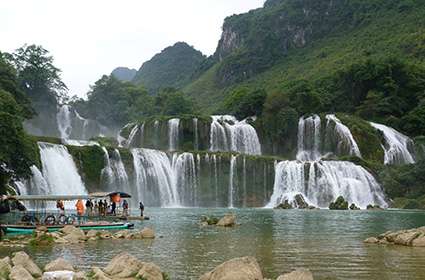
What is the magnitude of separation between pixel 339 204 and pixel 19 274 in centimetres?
4253

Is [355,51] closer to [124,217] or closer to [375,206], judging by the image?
[375,206]

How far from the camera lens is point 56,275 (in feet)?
42.0

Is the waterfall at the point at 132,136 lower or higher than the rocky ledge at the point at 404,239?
higher

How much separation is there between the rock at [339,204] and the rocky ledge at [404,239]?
29115mm

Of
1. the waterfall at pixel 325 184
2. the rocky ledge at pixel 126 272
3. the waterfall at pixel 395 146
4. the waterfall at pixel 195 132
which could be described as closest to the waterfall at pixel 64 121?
the waterfall at pixel 195 132

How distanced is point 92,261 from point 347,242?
10.2m

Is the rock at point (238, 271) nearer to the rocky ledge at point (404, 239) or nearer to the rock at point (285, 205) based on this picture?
the rocky ledge at point (404, 239)

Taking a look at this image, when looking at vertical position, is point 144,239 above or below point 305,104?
below

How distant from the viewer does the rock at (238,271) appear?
13.1 meters

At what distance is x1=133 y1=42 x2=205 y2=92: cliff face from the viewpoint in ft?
584

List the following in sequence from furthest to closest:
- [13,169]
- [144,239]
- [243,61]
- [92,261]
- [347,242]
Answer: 1. [243,61]
2. [13,169]
3. [144,239]
4. [347,242]
5. [92,261]

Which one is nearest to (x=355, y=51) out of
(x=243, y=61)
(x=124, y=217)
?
(x=243, y=61)

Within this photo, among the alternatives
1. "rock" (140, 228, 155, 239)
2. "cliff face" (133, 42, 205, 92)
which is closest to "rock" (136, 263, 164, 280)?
"rock" (140, 228, 155, 239)

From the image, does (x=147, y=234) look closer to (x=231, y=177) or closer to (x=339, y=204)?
(x=339, y=204)
